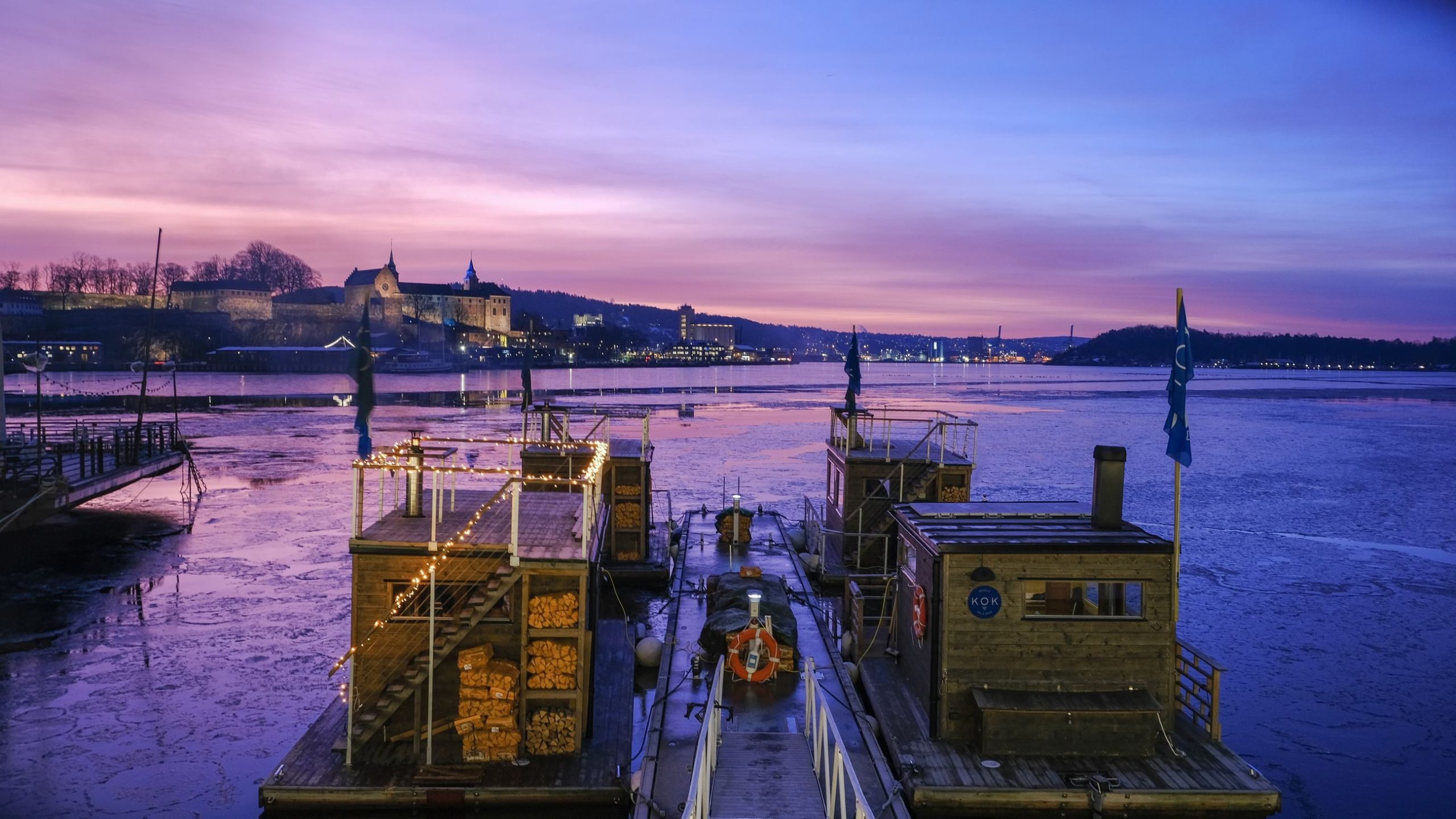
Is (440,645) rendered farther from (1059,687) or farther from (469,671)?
(1059,687)

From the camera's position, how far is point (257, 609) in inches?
1040

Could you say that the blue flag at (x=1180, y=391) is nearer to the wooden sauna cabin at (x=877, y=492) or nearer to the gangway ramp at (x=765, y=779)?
the gangway ramp at (x=765, y=779)

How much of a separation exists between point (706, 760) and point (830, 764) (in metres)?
1.97

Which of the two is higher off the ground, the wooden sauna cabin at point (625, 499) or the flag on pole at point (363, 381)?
the flag on pole at point (363, 381)

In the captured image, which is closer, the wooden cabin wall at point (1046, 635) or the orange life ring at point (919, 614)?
the wooden cabin wall at point (1046, 635)

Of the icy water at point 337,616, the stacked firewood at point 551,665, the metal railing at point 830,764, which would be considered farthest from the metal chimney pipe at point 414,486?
the metal railing at point 830,764

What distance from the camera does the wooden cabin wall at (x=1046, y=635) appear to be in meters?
15.2

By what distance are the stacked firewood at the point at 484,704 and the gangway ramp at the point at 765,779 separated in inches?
133

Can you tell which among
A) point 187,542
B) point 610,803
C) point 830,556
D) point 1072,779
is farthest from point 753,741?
point 187,542

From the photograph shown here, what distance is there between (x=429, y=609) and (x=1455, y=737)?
71.3 ft

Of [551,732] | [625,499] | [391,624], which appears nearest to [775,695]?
[551,732]

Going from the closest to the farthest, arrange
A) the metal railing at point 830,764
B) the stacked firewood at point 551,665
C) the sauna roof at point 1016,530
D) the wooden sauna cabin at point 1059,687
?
the metal railing at point 830,764 → the wooden sauna cabin at point 1059,687 → the stacked firewood at point 551,665 → the sauna roof at point 1016,530

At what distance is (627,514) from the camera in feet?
99.3

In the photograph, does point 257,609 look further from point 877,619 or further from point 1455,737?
point 1455,737
